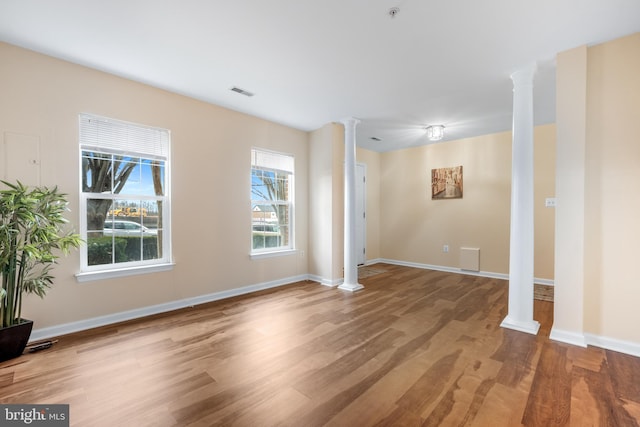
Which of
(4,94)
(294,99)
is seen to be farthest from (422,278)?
(4,94)

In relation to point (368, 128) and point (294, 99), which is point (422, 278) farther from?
point (294, 99)

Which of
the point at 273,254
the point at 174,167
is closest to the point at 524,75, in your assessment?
the point at 273,254

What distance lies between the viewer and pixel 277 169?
467 centimetres

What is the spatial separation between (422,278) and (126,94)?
517cm

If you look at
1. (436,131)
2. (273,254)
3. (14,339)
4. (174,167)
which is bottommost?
(14,339)

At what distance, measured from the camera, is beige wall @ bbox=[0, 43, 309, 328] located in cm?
261

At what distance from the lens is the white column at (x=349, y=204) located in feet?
14.6

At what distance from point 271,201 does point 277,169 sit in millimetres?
553

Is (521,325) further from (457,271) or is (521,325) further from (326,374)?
(457,271)

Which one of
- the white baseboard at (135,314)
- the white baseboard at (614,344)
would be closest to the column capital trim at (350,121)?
the white baseboard at (135,314)

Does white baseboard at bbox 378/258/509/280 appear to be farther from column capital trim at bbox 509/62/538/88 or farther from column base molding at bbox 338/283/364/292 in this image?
column capital trim at bbox 509/62/538/88

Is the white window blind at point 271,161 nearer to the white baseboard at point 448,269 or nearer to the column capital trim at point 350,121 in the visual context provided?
the column capital trim at point 350,121

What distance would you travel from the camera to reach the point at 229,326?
296cm

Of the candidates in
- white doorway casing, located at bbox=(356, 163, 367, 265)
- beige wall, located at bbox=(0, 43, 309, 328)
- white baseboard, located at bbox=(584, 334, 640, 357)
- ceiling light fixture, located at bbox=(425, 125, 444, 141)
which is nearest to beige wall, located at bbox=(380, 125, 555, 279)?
white doorway casing, located at bbox=(356, 163, 367, 265)
